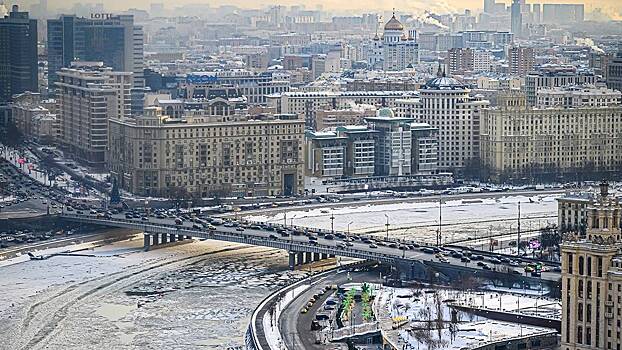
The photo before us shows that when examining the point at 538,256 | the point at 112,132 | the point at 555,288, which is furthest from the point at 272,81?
the point at 555,288

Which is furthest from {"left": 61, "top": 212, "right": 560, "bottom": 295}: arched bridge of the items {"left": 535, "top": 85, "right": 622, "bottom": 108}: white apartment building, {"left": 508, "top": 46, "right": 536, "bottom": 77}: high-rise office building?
{"left": 508, "top": 46, "right": 536, "bottom": 77}: high-rise office building

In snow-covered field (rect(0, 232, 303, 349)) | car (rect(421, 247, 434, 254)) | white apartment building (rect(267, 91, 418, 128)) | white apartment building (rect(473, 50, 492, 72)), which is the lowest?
snow-covered field (rect(0, 232, 303, 349))

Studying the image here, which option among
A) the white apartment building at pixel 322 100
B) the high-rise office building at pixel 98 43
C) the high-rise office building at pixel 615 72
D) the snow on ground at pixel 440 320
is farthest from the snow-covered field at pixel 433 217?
the high-rise office building at pixel 98 43

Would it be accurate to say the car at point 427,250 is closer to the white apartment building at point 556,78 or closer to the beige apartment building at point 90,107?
the beige apartment building at point 90,107

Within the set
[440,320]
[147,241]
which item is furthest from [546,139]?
[440,320]

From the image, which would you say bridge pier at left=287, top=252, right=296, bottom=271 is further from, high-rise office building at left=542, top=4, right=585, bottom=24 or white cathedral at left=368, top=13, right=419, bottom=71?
white cathedral at left=368, top=13, right=419, bottom=71

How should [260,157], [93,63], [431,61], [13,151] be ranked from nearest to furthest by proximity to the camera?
[260,157]
[13,151]
[93,63]
[431,61]

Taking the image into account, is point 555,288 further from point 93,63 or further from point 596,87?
point 93,63
